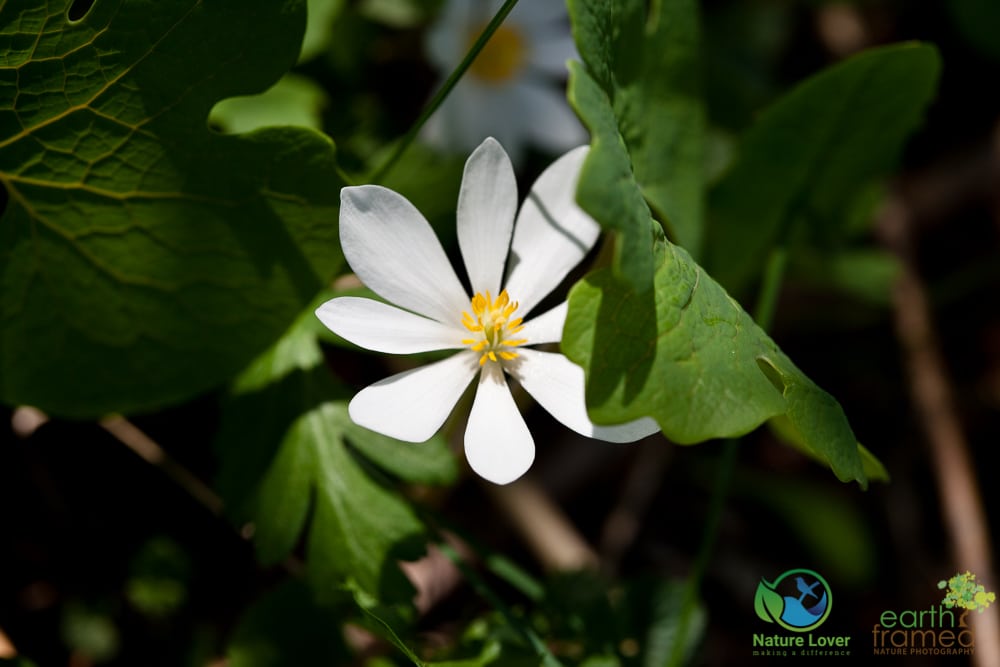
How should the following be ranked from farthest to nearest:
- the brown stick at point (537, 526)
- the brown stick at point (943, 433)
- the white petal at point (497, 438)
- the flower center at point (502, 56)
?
the flower center at point (502, 56) < the brown stick at point (943, 433) < the brown stick at point (537, 526) < the white petal at point (497, 438)

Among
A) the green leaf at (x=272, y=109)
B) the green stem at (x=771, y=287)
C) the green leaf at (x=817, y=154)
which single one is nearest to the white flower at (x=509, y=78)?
the green leaf at (x=272, y=109)

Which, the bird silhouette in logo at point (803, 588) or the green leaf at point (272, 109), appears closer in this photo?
the bird silhouette in logo at point (803, 588)

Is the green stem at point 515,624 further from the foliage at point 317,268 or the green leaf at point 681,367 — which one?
the green leaf at point 681,367

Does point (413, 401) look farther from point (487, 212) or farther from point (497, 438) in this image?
point (487, 212)

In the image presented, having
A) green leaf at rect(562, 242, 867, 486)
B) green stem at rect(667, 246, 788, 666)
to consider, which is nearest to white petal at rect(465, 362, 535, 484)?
green leaf at rect(562, 242, 867, 486)

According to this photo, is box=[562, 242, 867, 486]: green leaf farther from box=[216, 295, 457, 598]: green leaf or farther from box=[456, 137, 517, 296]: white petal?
box=[216, 295, 457, 598]: green leaf

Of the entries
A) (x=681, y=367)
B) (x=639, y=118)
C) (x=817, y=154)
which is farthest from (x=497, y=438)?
(x=817, y=154)

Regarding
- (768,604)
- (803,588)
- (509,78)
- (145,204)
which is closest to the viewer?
(145,204)
